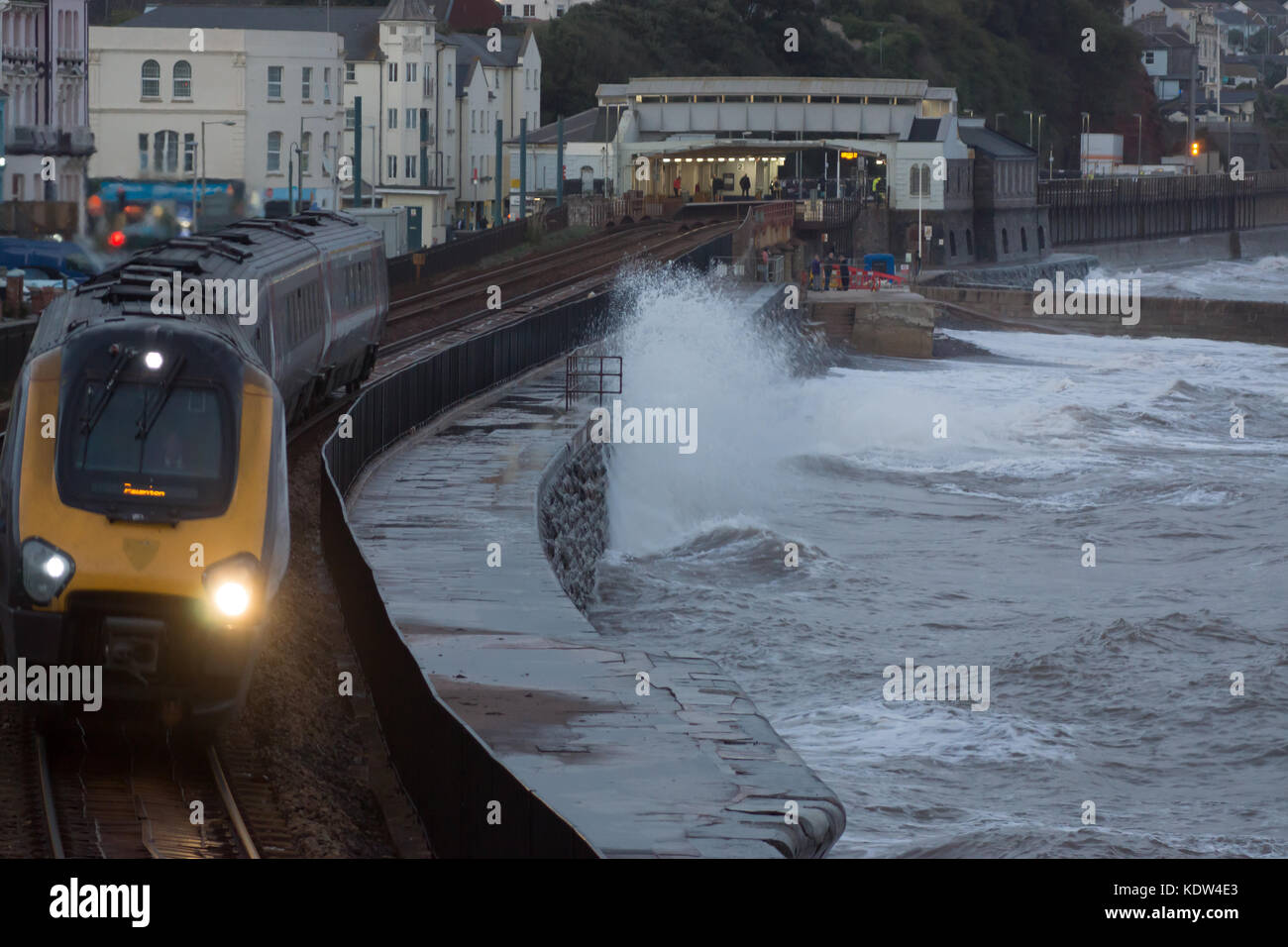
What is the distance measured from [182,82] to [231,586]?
6466 cm

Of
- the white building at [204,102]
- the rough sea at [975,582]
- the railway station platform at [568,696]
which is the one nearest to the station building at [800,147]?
the white building at [204,102]

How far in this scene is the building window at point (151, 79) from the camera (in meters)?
73.3

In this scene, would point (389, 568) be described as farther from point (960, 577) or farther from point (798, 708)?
point (960, 577)

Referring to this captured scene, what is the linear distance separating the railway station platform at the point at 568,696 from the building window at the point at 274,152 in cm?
5207

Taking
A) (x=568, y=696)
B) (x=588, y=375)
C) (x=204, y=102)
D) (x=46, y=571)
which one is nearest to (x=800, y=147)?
(x=204, y=102)

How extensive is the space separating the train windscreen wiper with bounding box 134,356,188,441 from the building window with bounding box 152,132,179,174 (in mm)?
57318

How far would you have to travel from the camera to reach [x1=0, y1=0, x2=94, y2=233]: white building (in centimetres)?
5769

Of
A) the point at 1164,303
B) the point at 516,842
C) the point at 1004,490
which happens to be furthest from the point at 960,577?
the point at 1164,303

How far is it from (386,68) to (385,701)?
80.6 metres

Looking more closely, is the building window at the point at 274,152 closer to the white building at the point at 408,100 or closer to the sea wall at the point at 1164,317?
the white building at the point at 408,100

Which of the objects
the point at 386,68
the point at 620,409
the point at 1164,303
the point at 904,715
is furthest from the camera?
the point at 386,68

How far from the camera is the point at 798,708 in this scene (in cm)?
2150

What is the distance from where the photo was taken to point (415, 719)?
43.7 feet
